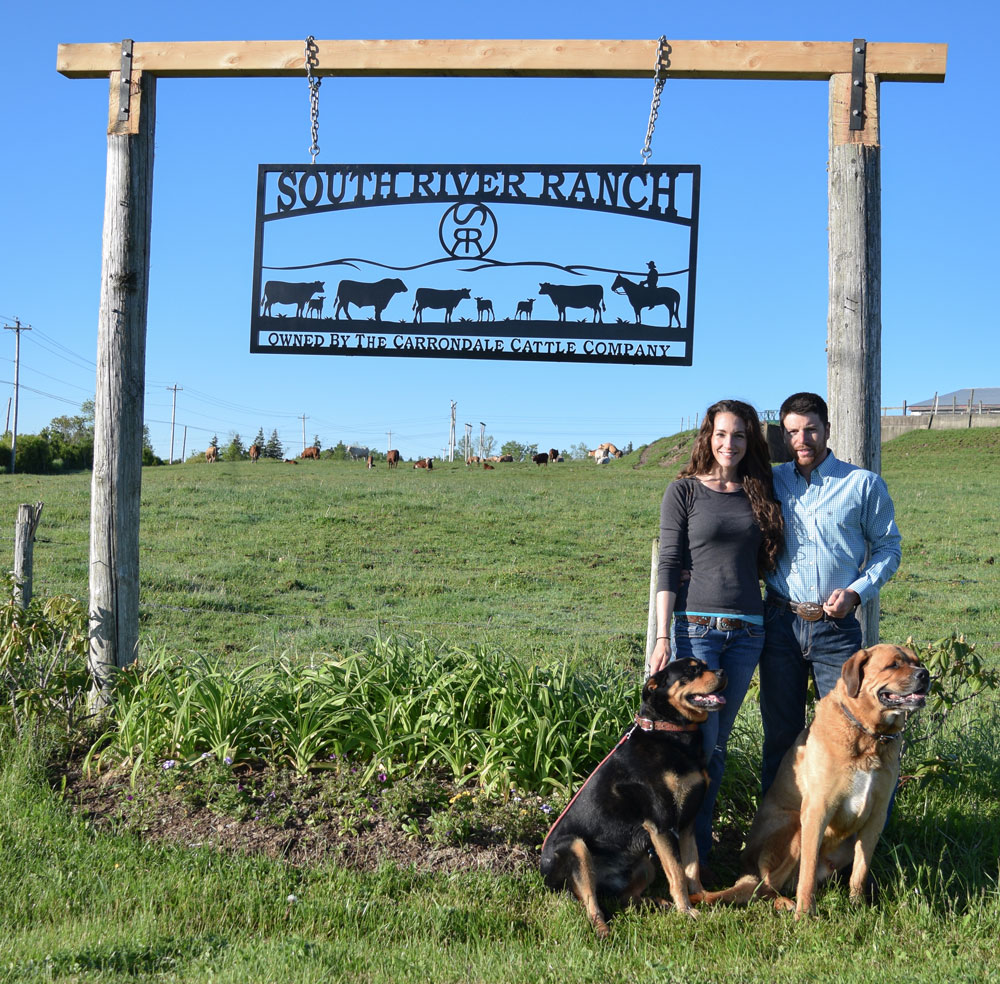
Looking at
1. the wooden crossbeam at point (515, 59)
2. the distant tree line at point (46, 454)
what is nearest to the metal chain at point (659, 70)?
the wooden crossbeam at point (515, 59)

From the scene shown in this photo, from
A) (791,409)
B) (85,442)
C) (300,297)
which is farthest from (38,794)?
(85,442)

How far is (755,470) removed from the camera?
419cm

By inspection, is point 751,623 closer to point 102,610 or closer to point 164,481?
point 102,610

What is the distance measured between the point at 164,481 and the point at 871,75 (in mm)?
25432

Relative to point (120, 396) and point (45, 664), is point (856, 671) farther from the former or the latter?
point (45, 664)

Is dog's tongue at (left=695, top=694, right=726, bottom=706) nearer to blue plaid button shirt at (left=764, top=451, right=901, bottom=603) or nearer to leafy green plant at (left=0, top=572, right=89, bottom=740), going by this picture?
blue plaid button shirt at (left=764, top=451, right=901, bottom=603)

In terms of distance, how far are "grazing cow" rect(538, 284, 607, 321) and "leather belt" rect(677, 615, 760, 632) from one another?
2.09 m

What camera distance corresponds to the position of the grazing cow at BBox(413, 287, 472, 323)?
5445mm

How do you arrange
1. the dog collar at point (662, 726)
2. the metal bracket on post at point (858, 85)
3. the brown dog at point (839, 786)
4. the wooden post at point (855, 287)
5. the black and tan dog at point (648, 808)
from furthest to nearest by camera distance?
the metal bracket on post at point (858, 85), the wooden post at point (855, 287), the dog collar at point (662, 726), the black and tan dog at point (648, 808), the brown dog at point (839, 786)

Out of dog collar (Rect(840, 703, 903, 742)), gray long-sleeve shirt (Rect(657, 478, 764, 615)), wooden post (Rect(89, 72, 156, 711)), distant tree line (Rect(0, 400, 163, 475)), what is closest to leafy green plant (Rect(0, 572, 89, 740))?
wooden post (Rect(89, 72, 156, 711))

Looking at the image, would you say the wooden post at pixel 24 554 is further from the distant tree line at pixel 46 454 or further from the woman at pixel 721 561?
the distant tree line at pixel 46 454

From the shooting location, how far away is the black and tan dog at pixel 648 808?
3727 mm

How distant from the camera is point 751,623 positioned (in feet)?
13.4

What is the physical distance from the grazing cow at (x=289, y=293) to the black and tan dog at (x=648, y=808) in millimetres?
3105
